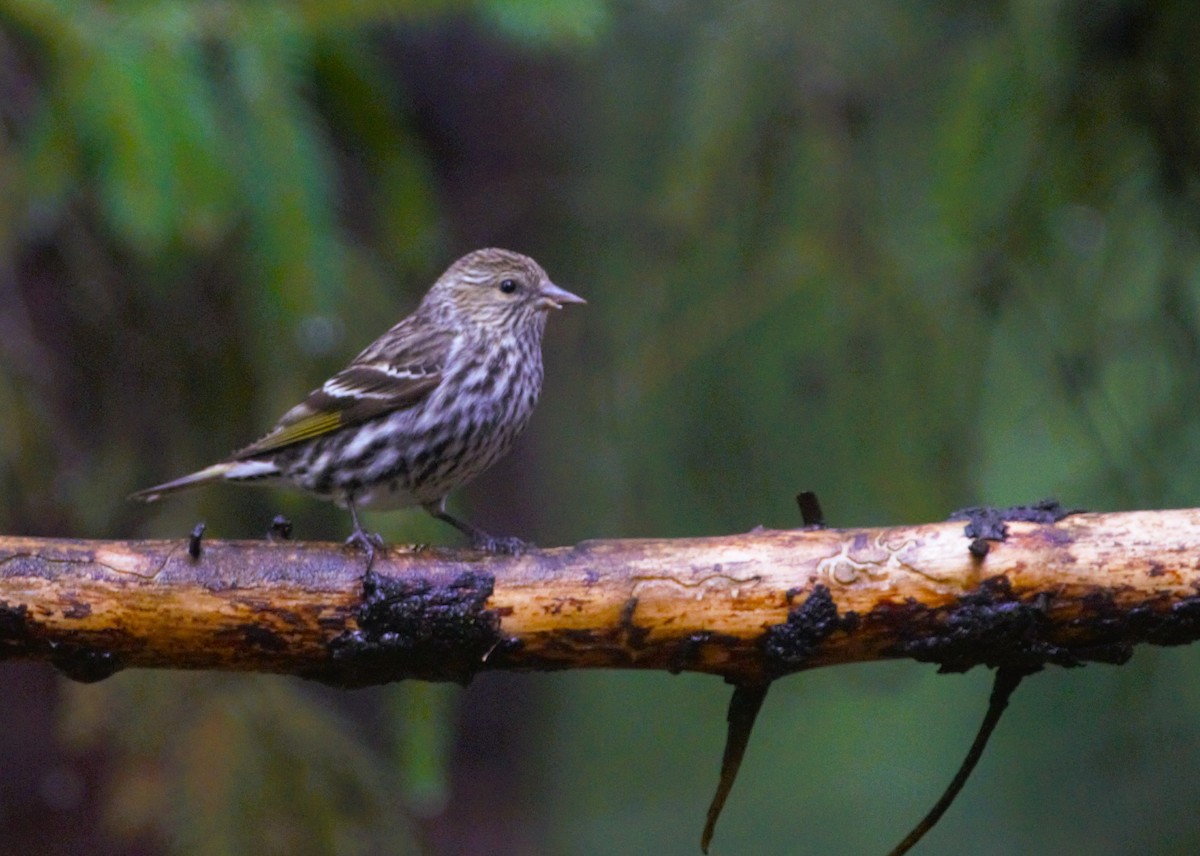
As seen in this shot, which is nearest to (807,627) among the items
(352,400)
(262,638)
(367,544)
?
(367,544)

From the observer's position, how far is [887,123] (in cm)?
512

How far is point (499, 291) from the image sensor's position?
416 cm

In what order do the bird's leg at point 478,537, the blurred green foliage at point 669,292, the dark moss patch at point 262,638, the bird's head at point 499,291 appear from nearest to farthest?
the dark moss patch at point 262,638, the bird's leg at point 478,537, the blurred green foliage at point 669,292, the bird's head at point 499,291

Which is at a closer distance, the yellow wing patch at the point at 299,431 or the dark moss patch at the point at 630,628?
the dark moss patch at the point at 630,628

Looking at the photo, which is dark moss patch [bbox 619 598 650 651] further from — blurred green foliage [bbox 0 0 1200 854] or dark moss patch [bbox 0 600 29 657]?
blurred green foliage [bbox 0 0 1200 854]

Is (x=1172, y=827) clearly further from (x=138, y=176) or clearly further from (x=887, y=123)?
(x=138, y=176)

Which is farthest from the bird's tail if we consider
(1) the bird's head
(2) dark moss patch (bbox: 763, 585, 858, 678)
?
(2) dark moss patch (bbox: 763, 585, 858, 678)

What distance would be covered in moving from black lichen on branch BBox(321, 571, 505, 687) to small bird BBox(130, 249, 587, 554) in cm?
80

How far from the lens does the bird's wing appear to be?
3.70 metres

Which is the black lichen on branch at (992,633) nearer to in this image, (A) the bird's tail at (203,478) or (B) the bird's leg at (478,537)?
(B) the bird's leg at (478,537)

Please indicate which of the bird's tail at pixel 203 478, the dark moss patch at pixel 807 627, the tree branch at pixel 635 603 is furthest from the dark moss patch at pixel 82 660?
the dark moss patch at pixel 807 627

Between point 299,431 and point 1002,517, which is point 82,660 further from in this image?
point 1002,517

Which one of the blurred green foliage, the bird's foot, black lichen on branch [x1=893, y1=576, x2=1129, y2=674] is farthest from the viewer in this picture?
the blurred green foliage

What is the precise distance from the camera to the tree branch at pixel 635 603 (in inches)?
100
